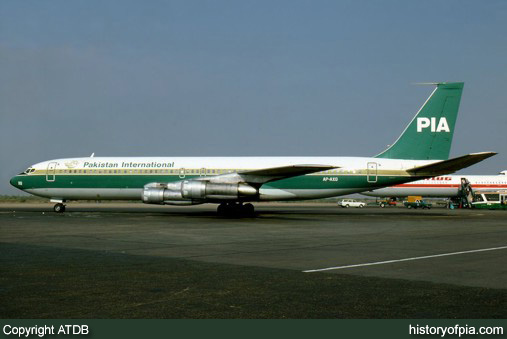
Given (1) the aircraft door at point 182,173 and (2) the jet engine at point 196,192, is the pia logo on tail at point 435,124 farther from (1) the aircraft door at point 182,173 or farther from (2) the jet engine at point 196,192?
(1) the aircraft door at point 182,173

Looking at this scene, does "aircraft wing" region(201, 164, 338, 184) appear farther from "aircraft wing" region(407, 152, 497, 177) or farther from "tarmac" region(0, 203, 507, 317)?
"tarmac" region(0, 203, 507, 317)

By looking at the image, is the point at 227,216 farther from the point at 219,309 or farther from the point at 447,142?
the point at 219,309

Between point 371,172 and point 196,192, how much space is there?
1189 centimetres

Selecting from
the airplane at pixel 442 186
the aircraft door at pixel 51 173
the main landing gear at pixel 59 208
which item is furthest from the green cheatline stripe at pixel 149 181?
the airplane at pixel 442 186

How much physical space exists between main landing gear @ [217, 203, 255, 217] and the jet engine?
9.15 ft

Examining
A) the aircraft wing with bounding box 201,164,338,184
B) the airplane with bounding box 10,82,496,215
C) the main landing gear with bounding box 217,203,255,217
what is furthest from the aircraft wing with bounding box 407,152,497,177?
the main landing gear with bounding box 217,203,255,217

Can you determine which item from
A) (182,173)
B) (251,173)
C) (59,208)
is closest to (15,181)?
(59,208)

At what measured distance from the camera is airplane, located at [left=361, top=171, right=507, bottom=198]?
61844 mm

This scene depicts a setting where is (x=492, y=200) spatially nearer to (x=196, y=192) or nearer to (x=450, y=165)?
(x=450, y=165)

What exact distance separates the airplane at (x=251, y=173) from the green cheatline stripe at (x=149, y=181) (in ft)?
0.22

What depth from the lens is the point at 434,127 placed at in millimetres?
33188

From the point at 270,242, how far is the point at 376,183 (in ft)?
60.5

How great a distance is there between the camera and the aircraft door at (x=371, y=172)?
107 feet

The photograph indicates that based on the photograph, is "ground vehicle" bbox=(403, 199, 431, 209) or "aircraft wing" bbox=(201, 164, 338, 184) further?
"ground vehicle" bbox=(403, 199, 431, 209)
